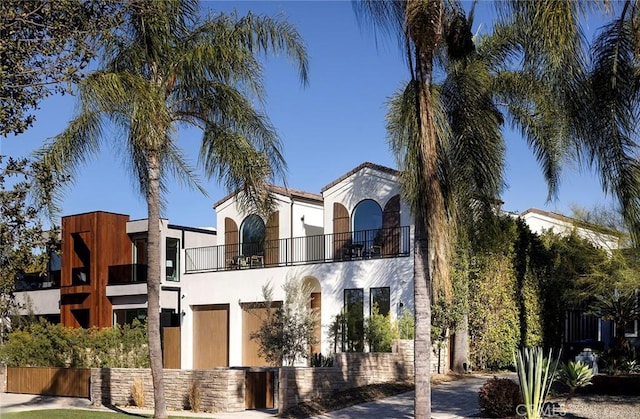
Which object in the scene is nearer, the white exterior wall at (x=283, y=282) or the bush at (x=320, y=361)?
the bush at (x=320, y=361)

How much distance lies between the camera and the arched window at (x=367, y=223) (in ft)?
92.5

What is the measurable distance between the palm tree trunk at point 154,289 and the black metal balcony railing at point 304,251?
7.87 m

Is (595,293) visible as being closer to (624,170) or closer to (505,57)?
(505,57)

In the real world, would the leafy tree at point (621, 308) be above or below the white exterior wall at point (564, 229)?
below

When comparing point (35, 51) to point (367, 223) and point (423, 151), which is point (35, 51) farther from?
point (367, 223)

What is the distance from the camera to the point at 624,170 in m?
11.6

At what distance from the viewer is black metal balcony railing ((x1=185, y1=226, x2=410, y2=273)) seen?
90.6 feet

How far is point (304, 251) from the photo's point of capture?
29984mm

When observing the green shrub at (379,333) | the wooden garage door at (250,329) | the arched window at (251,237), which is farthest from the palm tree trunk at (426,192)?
the arched window at (251,237)

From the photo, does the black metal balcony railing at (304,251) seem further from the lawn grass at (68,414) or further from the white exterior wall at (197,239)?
the lawn grass at (68,414)

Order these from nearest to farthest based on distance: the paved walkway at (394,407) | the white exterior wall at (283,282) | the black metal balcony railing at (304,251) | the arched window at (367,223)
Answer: the paved walkway at (394,407) → the white exterior wall at (283,282) → the black metal balcony railing at (304,251) → the arched window at (367,223)

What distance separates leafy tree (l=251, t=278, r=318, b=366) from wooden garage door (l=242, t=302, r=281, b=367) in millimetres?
4641

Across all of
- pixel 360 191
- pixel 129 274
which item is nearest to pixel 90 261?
pixel 129 274

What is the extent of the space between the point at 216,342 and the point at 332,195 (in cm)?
733
